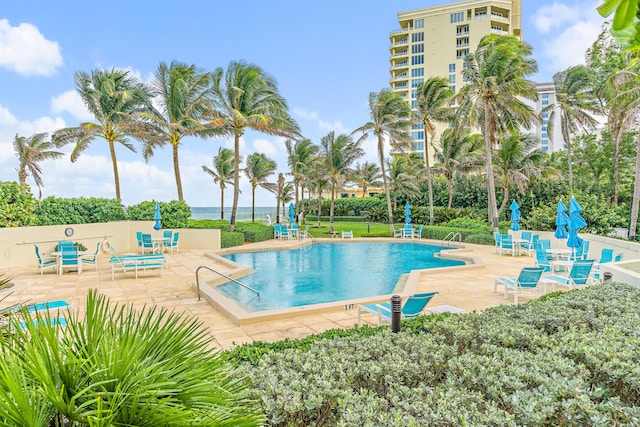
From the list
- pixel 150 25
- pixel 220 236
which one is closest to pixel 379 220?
pixel 220 236

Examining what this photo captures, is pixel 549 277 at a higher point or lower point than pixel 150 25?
lower

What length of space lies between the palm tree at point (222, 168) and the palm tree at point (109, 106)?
1946cm

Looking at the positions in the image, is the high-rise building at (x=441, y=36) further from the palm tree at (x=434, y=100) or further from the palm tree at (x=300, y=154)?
the palm tree at (x=434, y=100)

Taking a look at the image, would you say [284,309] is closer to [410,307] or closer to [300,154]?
[410,307]

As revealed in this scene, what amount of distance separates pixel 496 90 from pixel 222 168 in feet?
98.7

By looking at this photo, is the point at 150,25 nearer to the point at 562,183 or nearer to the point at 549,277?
the point at 549,277

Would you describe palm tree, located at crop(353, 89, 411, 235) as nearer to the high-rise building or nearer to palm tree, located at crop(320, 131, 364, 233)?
palm tree, located at crop(320, 131, 364, 233)

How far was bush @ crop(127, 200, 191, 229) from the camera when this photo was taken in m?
18.2

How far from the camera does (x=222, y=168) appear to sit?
4172 centimetres

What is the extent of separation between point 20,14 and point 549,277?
22431 millimetres

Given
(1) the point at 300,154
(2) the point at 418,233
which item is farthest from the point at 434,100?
(1) the point at 300,154

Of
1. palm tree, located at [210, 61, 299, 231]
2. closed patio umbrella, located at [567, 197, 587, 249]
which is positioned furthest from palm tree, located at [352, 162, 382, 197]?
closed patio umbrella, located at [567, 197, 587, 249]

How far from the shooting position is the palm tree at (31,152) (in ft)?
85.5

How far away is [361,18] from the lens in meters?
32.9
